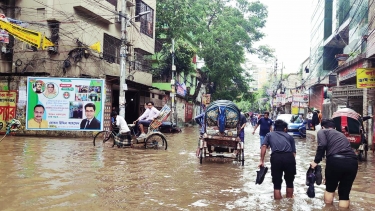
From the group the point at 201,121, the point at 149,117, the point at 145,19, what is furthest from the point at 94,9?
the point at 201,121

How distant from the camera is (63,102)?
59.0ft

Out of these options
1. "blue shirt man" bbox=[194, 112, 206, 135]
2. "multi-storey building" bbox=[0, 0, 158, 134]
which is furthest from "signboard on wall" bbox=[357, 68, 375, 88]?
"multi-storey building" bbox=[0, 0, 158, 134]

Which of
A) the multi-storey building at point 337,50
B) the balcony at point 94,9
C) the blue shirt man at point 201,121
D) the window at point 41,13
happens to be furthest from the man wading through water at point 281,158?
the window at point 41,13

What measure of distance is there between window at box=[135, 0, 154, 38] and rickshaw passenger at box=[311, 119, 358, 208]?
21934mm

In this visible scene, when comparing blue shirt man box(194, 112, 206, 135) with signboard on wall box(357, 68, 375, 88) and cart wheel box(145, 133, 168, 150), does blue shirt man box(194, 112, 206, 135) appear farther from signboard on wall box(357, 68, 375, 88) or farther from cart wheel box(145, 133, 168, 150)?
signboard on wall box(357, 68, 375, 88)

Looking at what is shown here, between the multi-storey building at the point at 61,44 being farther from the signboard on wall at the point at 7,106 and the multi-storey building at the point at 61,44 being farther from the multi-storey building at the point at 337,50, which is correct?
the multi-storey building at the point at 337,50

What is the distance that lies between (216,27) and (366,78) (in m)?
22.6

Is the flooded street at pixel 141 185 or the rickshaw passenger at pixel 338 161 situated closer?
the rickshaw passenger at pixel 338 161

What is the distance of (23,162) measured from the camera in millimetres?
9516

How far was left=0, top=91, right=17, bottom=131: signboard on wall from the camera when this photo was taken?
18547 mm

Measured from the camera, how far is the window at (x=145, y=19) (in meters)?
25.6

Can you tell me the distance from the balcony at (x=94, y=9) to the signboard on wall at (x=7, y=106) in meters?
5.81

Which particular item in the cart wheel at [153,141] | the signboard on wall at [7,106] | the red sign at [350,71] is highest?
the red sign at [350,71]

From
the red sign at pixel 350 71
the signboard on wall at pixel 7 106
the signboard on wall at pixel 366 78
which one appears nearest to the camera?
the signboard on wall at pixel 366 78
